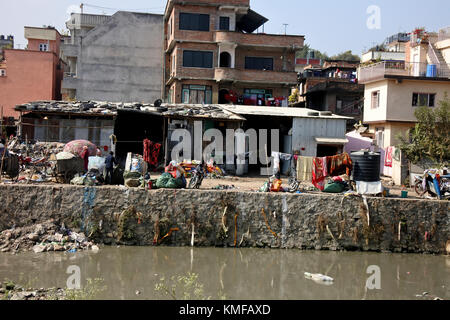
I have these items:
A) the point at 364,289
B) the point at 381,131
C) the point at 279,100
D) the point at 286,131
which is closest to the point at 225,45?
the point at 279,100

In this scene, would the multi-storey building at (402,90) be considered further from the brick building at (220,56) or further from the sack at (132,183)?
the sack at (132,183)

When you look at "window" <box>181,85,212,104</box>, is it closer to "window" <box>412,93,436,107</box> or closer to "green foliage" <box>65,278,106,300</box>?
"window" <box>412,93,436,107</box>

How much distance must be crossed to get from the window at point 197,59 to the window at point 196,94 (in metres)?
1.45

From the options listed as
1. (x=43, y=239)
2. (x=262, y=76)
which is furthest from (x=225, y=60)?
(x=43, y=239)

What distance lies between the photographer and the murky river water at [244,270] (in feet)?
41.8

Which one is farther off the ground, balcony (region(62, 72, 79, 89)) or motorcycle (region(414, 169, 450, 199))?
balcony (region(62, 72, 79, 89))

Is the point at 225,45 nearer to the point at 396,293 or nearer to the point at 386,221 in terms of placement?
the point at 386,221

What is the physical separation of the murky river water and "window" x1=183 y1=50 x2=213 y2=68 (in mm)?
18450

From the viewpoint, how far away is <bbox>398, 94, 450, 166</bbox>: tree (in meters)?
21.7

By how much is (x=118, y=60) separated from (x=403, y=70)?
1925 cm

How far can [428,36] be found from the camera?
2939 cm

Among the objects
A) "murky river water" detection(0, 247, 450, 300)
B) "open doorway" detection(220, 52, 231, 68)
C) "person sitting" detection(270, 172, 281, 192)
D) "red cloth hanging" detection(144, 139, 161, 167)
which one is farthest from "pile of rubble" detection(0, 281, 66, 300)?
"open doorway" detection(220, 52, 231, 68)

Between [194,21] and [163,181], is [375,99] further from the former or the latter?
[163,181]

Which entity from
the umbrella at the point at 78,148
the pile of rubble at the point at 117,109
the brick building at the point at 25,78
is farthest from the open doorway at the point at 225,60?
the umbrella at the point at 78,148
